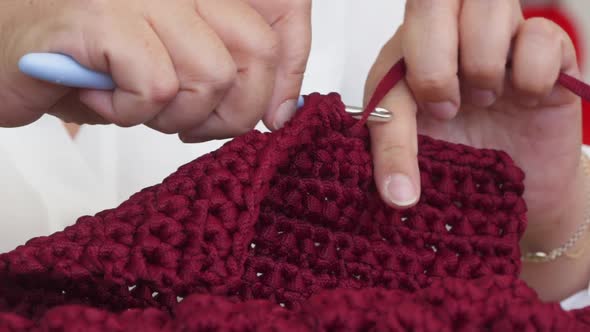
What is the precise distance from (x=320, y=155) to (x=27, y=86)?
213 mm

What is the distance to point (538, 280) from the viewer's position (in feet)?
2.41

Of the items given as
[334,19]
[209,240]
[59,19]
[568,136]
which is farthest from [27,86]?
[334,19]

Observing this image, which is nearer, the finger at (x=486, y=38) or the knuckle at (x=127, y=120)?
the knuckle at (x=127, y=120)

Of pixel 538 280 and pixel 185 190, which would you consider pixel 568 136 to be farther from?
pixel 185 190

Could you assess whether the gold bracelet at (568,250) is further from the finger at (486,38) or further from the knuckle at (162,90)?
the knuckle at (162,90)

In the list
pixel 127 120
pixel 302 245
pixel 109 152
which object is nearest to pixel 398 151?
pixel 302 245

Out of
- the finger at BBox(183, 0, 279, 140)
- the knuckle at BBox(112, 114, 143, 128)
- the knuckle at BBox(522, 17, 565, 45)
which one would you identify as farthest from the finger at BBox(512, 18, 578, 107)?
the knuckle at BBox(112, 114, 143, 128)

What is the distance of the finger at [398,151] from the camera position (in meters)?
0.48

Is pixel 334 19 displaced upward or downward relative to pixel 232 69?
upward

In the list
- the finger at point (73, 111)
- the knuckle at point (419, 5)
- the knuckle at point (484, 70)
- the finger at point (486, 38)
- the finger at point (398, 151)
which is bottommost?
the finger at point (398, 151)

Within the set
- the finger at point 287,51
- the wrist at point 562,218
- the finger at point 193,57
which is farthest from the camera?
the wrist at point 562,218

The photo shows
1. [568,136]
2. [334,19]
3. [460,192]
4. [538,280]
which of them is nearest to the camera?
[460,192]

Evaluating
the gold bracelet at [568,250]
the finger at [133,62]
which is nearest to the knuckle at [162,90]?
the finger at [133,62]

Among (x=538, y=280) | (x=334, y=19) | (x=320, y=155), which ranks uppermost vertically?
(x=334, y=19)
